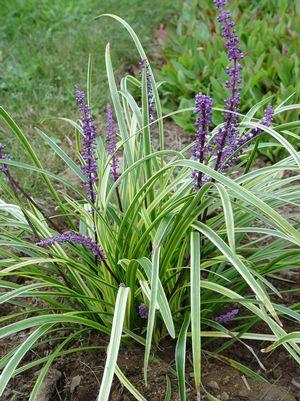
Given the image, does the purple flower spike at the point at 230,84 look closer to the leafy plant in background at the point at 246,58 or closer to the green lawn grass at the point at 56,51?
the leafy plant in background at the point at 246,58

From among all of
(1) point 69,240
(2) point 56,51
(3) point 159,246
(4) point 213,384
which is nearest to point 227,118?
(3) point 159,246

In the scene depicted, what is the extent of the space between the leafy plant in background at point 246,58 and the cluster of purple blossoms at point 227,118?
1.58 metres

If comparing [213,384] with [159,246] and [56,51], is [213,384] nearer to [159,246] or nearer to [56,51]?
[159,246]

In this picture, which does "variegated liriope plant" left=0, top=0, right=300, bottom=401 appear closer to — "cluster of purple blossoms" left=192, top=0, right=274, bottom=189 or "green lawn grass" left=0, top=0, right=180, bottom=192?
"cluster of purple blossoms" left=192, top=0, right=274, bottom=189

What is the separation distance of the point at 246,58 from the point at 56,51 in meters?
1.64

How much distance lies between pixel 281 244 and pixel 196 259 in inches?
26.0

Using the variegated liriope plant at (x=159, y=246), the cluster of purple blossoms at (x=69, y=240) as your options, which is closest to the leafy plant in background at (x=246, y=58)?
the variegated liriope plant at (x=159, y=246)

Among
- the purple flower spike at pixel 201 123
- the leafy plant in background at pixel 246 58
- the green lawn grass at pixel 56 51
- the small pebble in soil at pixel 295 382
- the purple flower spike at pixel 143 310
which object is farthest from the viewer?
the green lawn grass at pixel 56 51

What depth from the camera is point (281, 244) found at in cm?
242

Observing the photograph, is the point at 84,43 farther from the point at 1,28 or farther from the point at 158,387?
the point at 158,387

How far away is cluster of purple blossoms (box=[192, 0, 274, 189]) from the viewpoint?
1.79m

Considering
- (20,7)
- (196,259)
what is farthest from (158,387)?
(20,7)

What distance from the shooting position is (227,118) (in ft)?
6.38

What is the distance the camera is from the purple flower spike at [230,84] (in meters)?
1.84
